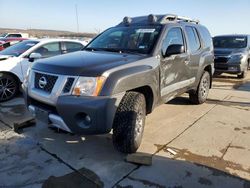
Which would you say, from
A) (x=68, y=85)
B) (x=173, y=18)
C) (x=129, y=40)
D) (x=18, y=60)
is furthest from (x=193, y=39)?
(x=18, y=60)

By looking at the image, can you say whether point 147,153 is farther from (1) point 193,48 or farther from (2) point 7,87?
(2) point 7,87

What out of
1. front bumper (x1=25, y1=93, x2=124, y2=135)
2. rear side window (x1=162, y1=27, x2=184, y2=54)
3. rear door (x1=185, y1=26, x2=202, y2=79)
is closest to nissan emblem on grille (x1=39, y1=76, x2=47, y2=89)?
front bumper (x1=25, y1=93, x2=124, y2=135)

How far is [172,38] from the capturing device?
187 inches

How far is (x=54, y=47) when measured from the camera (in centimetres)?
753

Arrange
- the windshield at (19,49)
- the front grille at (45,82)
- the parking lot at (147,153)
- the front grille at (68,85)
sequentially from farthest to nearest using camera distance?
1. the windshield at (19,49)
2. the front grille at (45,82)
3. the front grille at (68,85)
4. the parking lot at (147,153)

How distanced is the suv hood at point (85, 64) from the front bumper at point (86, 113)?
1.09ft

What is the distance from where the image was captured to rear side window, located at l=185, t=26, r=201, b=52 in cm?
541

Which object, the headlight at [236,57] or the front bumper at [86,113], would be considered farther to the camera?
the headlight at [236,57]

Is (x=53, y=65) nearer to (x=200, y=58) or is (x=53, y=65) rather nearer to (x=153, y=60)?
(x=153, y=60)

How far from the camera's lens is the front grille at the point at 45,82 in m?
3.51

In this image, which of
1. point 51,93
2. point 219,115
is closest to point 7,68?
point 51,93

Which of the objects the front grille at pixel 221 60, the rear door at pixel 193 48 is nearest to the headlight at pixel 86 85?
the rear door at pixel 193 48

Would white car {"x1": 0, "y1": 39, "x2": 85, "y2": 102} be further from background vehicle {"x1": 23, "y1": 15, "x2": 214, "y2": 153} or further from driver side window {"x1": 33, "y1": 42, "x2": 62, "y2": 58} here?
background vehicle {"x1": 23, "y1": 15, "x2": 214, "y2": 153}

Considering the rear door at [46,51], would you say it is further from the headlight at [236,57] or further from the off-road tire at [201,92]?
the headlight at [236,57]
